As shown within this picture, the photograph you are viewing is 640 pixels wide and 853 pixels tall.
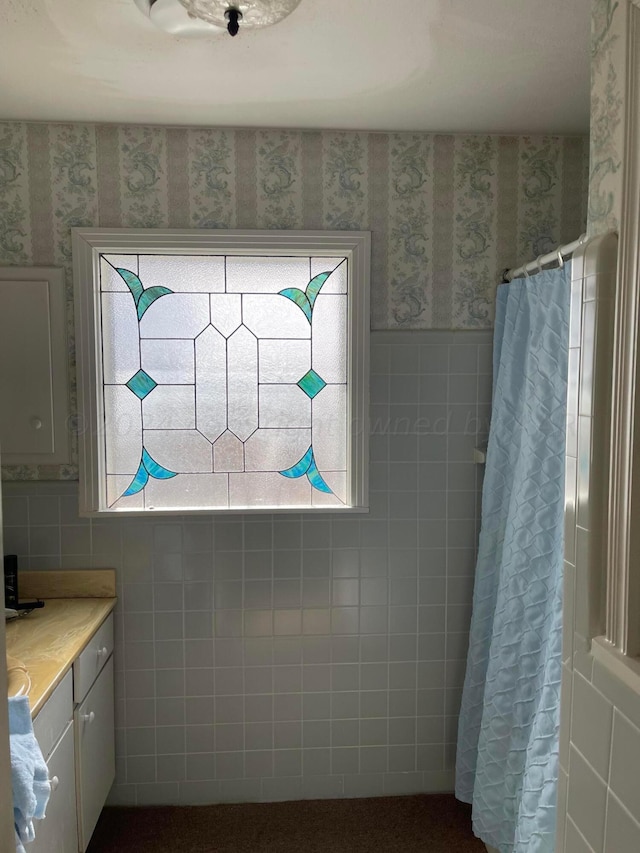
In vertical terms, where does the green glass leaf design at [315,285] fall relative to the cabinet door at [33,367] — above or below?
above

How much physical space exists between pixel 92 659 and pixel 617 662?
175 centimetres

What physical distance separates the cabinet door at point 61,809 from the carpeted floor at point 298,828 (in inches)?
17.8

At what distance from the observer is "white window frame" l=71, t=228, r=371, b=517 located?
237 centimetres

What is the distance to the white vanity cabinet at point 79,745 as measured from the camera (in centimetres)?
177

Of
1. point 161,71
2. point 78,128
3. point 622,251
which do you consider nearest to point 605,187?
point 622,251

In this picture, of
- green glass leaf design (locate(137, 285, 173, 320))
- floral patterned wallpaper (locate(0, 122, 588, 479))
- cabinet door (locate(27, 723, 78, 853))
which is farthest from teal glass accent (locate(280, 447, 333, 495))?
cabinet door (locate(27, 723, 78, 853))

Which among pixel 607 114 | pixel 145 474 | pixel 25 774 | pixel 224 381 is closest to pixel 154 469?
pixel 145 474

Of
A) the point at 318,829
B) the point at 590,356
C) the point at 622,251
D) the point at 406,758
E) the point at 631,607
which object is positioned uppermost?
the point at 622,251

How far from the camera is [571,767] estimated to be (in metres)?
1.14

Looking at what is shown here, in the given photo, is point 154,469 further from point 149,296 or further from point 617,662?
point 617,662

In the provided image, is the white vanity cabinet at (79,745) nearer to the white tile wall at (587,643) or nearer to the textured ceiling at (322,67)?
the white tile wall at (587,643)

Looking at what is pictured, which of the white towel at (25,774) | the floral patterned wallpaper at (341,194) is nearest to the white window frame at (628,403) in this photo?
the white towel at (25,774)

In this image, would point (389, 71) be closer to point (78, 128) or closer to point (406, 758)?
point (78, 128)

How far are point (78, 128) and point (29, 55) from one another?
0.56m
